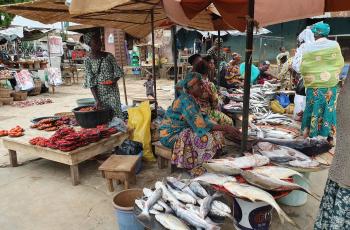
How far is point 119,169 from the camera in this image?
3748 millimetres

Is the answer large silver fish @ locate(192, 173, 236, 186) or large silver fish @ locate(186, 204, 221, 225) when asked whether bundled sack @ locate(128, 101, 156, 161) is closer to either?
large silver fish @ locate(192, 173, 236, 186)

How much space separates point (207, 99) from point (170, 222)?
2766mm

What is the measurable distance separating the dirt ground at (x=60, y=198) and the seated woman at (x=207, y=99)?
1.22 m

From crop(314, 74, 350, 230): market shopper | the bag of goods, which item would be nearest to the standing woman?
crop(314, 74, 350, 230): market shopper

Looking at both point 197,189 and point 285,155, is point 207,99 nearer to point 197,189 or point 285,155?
point 285,155

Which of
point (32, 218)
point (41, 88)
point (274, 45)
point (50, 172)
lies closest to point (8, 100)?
point (41, 88)

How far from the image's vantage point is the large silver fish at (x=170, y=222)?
2176mm

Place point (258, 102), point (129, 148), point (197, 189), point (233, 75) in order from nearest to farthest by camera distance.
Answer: point (197, 189) < point (129, 148) < point (258, 102) < point (233, 75)

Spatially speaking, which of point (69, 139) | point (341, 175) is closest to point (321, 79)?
point (341, 175)

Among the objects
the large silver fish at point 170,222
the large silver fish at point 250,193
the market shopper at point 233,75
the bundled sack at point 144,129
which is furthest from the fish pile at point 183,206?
the market shopper at point 233,75

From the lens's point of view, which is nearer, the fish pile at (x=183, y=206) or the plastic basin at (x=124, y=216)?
the fish pile at (x=183, y=206)

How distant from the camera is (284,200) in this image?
361 cm

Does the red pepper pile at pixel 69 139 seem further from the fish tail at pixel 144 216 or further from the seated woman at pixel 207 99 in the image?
the fish tail at pixel 144 216

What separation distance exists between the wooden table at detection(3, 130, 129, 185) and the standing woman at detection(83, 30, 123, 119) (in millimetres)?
849
